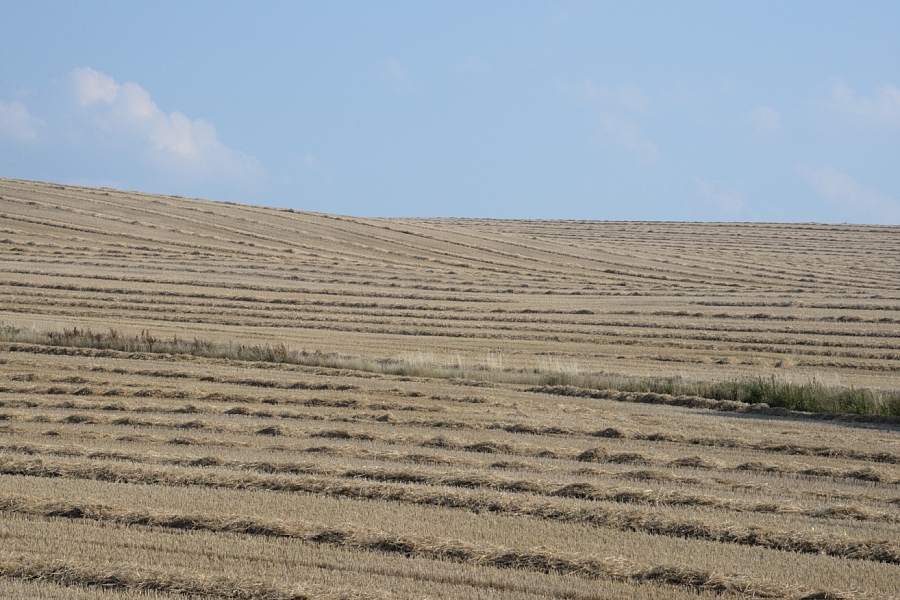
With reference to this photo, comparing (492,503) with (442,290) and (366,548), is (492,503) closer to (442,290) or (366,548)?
(366,548)

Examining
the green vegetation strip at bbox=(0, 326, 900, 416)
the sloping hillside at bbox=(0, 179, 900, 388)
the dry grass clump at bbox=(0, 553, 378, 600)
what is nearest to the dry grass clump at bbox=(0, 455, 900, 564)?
the dry grass clump at bbox=(0, 553, 378, 600)

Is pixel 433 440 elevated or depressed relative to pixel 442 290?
depressed

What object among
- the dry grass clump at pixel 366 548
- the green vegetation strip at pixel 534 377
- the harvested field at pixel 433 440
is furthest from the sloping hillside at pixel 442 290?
the dry grass clump at pixel 366 548

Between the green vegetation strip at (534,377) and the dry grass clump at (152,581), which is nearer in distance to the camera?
the dry grass clump at (152,581)

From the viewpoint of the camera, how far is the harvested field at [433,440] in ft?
24.1

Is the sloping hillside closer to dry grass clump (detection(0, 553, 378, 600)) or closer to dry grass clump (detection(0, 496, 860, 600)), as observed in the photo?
dry grass clump (detection(0, 496, 860, 600))

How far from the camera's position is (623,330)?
2502cm

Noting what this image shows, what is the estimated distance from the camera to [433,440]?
38.8ft

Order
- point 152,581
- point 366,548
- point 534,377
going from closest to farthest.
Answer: point 152,581 → point 366,548 → point 534,377

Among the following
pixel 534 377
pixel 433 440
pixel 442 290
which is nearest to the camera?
pixel 433 440

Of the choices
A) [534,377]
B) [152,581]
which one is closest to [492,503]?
[152,581]

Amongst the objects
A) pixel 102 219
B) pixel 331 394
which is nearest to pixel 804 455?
pixel 331 394

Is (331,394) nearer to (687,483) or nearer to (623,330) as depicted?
(687,483)

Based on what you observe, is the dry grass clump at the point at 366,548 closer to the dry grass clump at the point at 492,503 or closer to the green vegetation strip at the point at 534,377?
the dry grass clump at the point at 492,503
